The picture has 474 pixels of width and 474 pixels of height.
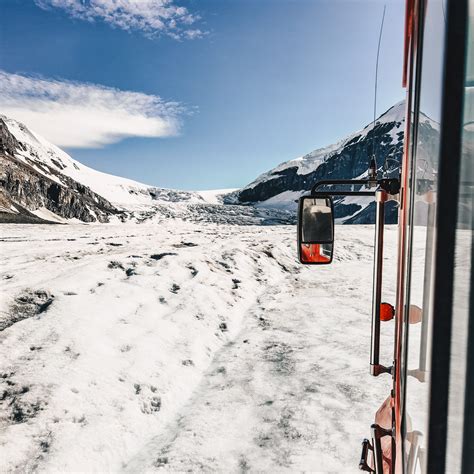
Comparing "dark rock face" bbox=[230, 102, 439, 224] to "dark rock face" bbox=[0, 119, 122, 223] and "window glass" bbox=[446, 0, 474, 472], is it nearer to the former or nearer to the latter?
"dark rock face" bbox=[0, 119, 122, 223]

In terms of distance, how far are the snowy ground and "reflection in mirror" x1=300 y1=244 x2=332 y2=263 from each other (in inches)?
70.9

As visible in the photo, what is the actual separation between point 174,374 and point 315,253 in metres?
2.71

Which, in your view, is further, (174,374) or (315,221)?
(174,374)

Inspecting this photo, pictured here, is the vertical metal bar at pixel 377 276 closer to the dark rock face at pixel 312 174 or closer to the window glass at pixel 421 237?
the window glass at pixel 421 237

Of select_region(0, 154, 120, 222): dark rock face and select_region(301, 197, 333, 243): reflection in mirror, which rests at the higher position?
select_region(0, 154, 120, 222): dark rock face

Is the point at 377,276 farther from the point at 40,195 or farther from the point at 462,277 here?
the point at 40,195

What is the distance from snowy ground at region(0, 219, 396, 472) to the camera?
2.91 m

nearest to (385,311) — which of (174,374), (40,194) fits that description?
(174,374)

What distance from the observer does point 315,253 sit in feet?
7.11

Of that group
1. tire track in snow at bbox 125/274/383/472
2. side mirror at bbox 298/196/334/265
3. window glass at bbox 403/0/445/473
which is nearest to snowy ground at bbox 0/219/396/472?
tire track in snow at bbox 125/274/383/472

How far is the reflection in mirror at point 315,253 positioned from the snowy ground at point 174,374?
180 centimetres

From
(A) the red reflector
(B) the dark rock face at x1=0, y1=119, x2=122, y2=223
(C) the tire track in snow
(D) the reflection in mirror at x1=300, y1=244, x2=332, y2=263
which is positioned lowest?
(C) the tire track in snow

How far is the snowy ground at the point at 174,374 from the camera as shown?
291 centimetres

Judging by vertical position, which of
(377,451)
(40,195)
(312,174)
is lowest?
(377,451)
